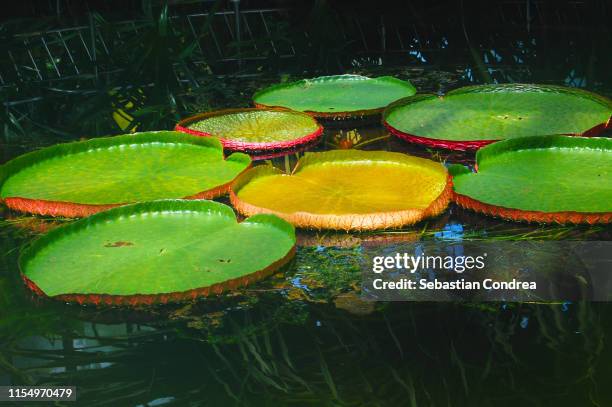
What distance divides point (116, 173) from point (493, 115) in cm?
155

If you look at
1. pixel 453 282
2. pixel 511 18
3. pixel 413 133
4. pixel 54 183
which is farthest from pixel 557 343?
pixel 511 18

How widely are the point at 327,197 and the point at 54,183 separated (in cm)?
98

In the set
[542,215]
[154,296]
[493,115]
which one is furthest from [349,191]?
[493,115]

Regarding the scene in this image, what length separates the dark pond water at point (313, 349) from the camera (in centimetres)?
198

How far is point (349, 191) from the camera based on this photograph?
2953 millimetres

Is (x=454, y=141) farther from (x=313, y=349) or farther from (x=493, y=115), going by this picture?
(x=313, y=349)

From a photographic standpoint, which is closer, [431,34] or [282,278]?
[282,278]

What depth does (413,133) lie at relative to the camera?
3535 millimetres

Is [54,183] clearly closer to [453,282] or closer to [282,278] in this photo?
[282,278]

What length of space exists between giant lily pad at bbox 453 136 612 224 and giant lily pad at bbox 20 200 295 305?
0.67m

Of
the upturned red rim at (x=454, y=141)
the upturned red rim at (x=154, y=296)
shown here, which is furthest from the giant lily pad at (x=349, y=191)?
the upturned red rim at (x=154, y=296)

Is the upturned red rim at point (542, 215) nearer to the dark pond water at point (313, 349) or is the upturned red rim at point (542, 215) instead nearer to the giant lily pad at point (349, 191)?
the giant lily pad at point (349, 191)

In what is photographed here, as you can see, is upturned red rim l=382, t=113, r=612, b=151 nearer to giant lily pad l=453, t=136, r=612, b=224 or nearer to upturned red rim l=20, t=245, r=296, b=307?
giant lily pad l=453, t=136, r=612, b=224

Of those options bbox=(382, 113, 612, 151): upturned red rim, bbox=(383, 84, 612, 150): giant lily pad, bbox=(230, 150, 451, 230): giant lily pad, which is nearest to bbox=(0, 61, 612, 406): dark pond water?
bbox=(230, 150, 451, 230): giant lily pad
